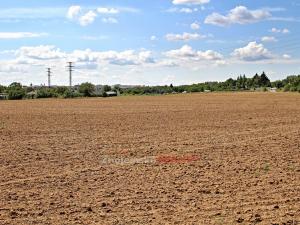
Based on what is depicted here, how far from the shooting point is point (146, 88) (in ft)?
585

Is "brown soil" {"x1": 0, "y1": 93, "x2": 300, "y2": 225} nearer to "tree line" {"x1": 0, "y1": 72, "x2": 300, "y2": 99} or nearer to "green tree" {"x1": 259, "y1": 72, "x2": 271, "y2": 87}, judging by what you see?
"tree line" {"x1": 0, "y1": 72, "x2": 300, "y2": 99}

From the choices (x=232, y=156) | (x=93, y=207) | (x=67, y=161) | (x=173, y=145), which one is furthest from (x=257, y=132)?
(x=93, y=207)

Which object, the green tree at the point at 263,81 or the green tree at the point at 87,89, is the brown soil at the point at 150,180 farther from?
the green tree at the point at 263,81

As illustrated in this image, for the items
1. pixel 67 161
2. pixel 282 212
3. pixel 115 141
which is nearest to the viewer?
pixel 282 212

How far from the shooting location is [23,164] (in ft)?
49.0

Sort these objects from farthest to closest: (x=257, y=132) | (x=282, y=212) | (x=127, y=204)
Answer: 1. (x=257, y=132)
2. (x=127, y=204)
3. (x=282, y=212)

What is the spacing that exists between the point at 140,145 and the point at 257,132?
7.60 meters

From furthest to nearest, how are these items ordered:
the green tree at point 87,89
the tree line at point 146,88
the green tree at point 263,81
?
1. the green tree at point 263,81
2. the green tree at point 87,89
3. the tree line at point 146,88

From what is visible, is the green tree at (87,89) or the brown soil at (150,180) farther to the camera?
the green tree at (87,89)

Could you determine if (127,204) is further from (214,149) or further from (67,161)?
(214,149)

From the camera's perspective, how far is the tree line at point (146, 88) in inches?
5418

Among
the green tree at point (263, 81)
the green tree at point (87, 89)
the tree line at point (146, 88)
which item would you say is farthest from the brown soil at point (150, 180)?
the green tree at point (263, 81)

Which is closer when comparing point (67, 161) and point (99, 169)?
point (99, 169)

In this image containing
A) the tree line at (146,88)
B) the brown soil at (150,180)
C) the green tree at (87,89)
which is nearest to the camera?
the brown soil at (150,180)
